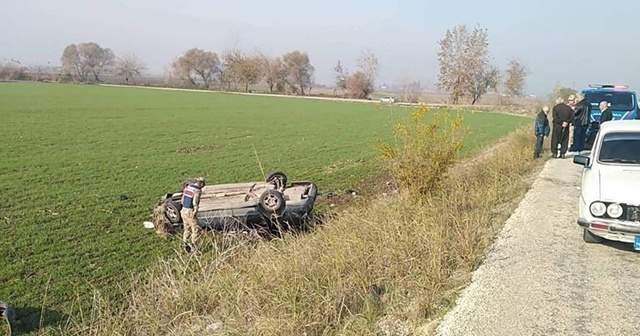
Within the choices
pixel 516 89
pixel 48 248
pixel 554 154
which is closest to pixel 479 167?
pixel 554 154

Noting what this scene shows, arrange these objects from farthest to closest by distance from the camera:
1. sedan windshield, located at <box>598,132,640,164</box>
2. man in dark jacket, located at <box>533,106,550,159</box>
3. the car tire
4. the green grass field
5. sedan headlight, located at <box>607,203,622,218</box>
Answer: man in dark jacket, located at <box>533,106,550,159</box>, sedan windshield, located at <box>598,132,640,164</box>, the green grass field, the car tire, sedan headlight, located at <box>607,203,622,218</box>

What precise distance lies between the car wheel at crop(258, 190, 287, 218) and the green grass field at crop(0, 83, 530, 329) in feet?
5.58

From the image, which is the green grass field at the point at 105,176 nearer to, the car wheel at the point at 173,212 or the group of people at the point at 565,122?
the car wheel at the point at 173,212

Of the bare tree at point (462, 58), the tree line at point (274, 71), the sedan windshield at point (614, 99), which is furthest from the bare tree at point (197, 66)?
the sedan windshield at point (614, 99)

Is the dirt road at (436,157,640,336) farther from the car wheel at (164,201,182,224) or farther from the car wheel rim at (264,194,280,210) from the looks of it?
the car wheel at (164,201,182,224)

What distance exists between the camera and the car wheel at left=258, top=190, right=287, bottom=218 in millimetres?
9000

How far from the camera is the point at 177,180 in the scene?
1421 cm

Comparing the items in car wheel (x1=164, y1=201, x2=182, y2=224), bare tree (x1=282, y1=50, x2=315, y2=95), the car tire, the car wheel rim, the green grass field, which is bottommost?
the green grass field

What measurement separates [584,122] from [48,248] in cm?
1489

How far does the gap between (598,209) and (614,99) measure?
13985 mm

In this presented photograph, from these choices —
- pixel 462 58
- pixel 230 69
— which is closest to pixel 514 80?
pixel 462 58

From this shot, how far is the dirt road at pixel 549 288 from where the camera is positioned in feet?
14.5

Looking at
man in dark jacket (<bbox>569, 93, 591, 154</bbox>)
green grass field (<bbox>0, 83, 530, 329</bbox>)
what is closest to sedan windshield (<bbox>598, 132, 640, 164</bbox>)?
green grass field (<bbox>0, 83, 530, 329</bbox>)

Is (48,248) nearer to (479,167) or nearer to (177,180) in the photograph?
(177,180)
